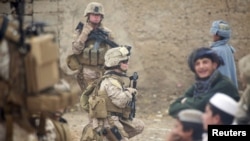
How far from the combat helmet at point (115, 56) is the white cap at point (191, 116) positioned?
1060 millimetres

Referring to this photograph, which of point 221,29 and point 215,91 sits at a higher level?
point 221,29

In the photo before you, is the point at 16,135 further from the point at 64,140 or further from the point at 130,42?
the point at 130,42

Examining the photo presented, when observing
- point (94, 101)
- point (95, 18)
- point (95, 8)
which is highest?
point (95, 8)

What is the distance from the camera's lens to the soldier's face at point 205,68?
5098mm

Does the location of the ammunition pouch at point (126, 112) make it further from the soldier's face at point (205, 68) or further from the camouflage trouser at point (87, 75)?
the soldier's face at point (205, 68)

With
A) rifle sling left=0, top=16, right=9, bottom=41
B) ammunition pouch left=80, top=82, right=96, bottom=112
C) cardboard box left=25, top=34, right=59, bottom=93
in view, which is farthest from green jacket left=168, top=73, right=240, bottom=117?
rifle sling left=0, top=16, right=9, bottom=41

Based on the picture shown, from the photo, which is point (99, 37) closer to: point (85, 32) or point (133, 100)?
point (85, 32)

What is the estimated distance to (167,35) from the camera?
6625 mm

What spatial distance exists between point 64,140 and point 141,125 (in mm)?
2043

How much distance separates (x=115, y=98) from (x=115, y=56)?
0.43m

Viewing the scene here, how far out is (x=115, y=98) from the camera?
231 inches

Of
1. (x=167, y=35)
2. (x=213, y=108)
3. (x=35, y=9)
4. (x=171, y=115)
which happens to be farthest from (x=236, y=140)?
(x=35, y=9)

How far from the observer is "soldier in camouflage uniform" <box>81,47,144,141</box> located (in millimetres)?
5887

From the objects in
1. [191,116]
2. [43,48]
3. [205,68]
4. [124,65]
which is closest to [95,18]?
[124,65]
